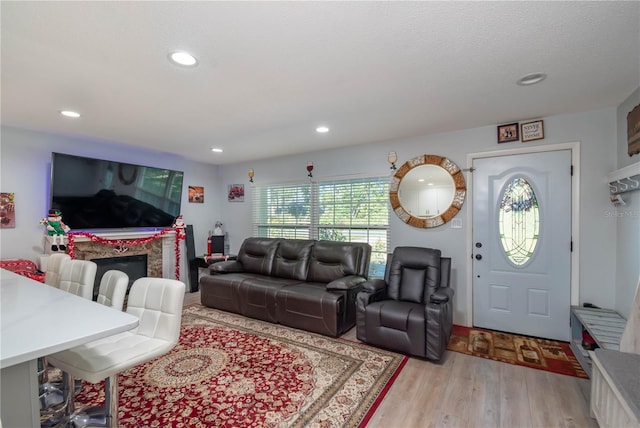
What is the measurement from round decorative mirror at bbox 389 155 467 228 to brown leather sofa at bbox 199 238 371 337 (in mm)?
757

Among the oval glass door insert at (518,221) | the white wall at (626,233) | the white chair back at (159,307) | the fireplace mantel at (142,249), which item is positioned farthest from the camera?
the fireplace mantel at (142,249)

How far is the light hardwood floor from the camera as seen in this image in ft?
6.34

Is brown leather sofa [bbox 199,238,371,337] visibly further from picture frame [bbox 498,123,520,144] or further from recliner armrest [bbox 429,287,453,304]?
picture frame [bbox 498,123,520,144]

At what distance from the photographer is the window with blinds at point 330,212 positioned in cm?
421

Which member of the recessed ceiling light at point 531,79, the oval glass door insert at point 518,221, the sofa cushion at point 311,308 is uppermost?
the recessed ceiling light at point 531,79

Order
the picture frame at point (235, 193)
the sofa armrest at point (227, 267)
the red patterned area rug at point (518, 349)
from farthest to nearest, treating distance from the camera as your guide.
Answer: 1. the picture frame at point (235, 193)
2. the sofa armrest at point (227, 267)
3. the red patterned area rug at point (518, 349)

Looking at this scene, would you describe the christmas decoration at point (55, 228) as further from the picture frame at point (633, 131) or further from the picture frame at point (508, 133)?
the picture frame at point (633, 131)

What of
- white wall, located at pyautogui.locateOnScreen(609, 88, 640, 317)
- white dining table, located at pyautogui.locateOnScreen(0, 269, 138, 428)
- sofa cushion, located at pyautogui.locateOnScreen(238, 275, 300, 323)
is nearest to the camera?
white dining table, located at pyautogui.locateOnScreen(0, 269, 138, 428)

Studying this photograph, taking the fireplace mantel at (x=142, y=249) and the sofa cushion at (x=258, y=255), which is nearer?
the fireplace mantel at (x=142, y=249)

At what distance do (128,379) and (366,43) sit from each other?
306 centimetres

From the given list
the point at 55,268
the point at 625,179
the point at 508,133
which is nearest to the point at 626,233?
the point at 625,179

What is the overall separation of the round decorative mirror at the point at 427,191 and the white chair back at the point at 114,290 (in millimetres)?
3161

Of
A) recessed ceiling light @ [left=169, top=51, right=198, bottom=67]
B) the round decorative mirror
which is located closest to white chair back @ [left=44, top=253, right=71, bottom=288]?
recessed ceiling light @ [left=169, top=51, right=198, bottom=67]

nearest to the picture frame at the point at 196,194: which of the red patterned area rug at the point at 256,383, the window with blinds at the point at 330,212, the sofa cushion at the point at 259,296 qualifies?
the window with blinds at the point at 330,212
